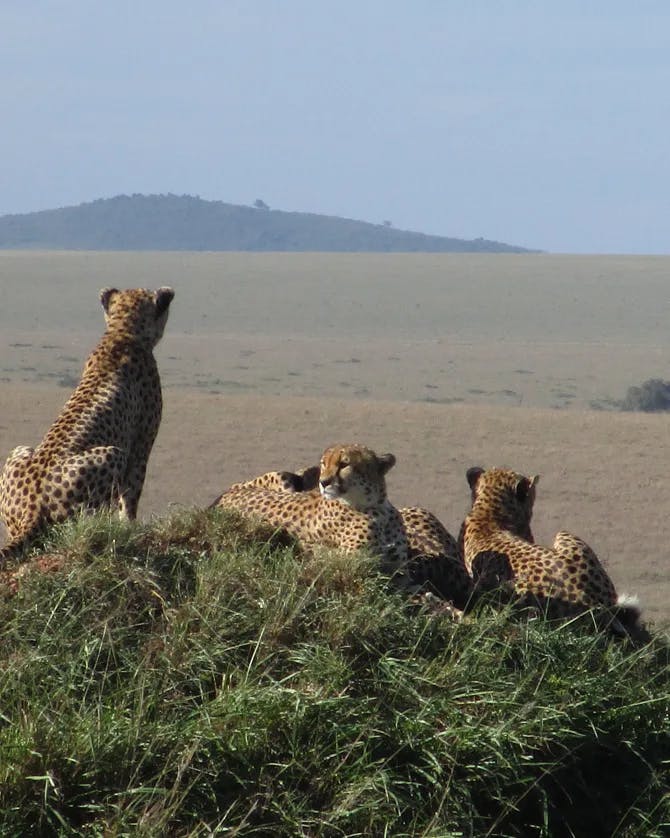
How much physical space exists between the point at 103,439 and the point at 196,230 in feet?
401

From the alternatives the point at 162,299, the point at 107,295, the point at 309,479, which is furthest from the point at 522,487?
the point at 107,295

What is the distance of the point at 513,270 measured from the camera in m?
58.4

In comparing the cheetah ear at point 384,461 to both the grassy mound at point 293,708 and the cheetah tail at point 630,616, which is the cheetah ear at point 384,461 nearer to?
the grassy mound at point 293,708

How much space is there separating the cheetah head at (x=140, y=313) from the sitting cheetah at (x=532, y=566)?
4.20ft

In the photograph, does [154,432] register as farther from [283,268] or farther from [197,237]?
[197,237]

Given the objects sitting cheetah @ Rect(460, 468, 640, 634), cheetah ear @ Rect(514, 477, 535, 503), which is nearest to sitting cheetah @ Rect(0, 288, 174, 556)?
sitting cheetah @ Rect(460, 468, 640, 634)

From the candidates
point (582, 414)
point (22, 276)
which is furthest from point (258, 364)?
point (22, 276)

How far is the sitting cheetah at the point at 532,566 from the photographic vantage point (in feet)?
15.9

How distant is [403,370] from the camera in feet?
101

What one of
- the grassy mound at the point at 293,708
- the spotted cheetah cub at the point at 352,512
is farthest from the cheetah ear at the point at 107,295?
the grassy mound at the point at 293,708

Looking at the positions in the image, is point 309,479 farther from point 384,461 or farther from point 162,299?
point 384,461

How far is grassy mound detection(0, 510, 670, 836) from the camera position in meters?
3.34

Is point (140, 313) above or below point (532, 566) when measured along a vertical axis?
above

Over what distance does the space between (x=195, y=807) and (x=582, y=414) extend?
16.8 meters
